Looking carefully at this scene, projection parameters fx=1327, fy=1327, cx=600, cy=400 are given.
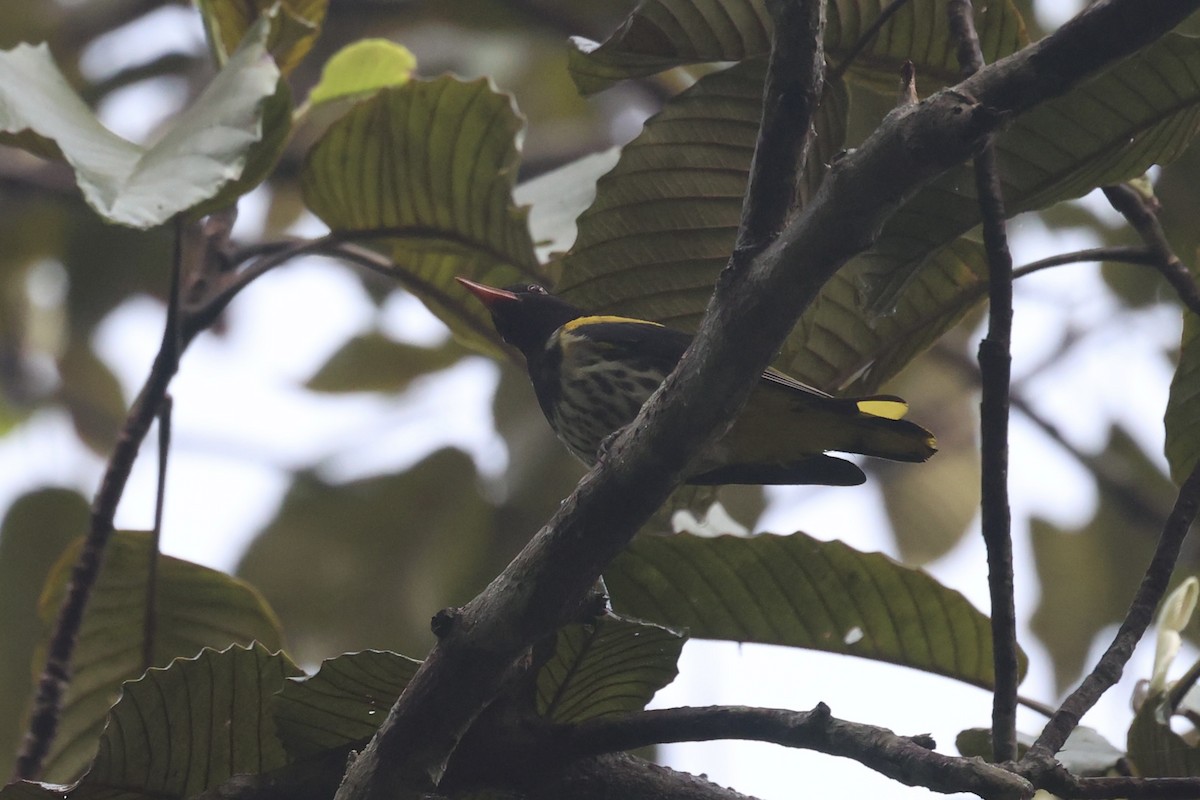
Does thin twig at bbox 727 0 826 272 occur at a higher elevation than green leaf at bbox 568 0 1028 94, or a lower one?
lower

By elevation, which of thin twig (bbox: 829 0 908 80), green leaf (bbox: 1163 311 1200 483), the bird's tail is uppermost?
thin twig (bbox: 829 0 908 80)

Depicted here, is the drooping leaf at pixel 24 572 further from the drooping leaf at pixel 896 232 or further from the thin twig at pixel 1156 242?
the thin twig at pixel 1156 242

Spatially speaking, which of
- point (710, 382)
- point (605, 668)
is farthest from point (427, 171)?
point (710, 382)

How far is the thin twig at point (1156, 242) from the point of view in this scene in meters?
1.79

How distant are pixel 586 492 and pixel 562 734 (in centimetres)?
39

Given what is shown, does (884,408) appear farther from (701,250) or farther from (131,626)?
(131,626)

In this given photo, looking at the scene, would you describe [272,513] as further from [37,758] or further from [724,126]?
[724,126]

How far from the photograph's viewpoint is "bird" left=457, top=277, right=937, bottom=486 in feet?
7.52

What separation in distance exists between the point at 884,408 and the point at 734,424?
28cm

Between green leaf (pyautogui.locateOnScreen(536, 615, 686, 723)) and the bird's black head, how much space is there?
106 cm

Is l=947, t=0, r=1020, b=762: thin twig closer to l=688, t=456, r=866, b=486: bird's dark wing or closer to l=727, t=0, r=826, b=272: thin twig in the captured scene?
l=727, t=0, r=826, b=272: thin twig

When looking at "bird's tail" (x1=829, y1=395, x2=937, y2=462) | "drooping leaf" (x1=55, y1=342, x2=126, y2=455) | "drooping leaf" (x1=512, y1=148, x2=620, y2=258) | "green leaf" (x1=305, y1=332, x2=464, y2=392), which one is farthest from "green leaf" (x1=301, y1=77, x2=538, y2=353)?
"drooping leaf" (x1=55, y1=342, x2=126, y2=455)

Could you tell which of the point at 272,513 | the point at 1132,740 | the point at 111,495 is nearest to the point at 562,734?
the point at 1132,740

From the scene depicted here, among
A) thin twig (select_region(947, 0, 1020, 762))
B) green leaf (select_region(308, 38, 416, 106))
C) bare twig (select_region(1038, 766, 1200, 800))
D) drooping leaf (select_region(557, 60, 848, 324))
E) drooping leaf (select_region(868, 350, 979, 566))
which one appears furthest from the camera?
drooping leaf (select_region(868, 350, 979, 566))
